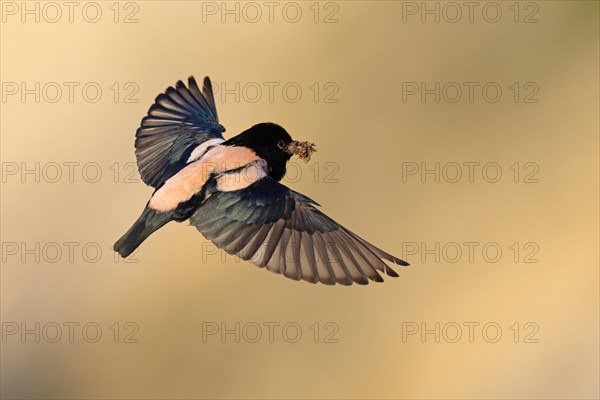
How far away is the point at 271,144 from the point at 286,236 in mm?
160

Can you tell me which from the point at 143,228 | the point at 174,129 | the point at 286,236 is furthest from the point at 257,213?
the point at 174,129

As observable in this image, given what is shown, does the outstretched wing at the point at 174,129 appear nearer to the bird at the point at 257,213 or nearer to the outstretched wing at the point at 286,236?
the bird at the point at 257,213

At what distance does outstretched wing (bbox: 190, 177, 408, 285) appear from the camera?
1100mm

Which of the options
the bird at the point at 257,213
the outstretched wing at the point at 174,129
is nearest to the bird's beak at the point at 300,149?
the bird at the point at 257,213

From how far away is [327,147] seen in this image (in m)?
1.64

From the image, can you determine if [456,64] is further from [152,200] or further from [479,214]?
[152,200]

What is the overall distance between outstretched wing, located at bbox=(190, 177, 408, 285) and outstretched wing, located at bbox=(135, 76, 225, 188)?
0.51 ft

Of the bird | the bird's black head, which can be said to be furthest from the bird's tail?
the bird's black head

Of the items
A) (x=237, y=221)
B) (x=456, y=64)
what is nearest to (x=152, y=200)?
(x=237, y=221)

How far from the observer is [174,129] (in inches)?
55.3

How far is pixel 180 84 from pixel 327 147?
0.33 meters

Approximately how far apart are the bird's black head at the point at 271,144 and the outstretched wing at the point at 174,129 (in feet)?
0.43

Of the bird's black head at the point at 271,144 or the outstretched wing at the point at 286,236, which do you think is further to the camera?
the bird's black head at the point at 271,144

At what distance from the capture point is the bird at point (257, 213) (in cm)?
111
